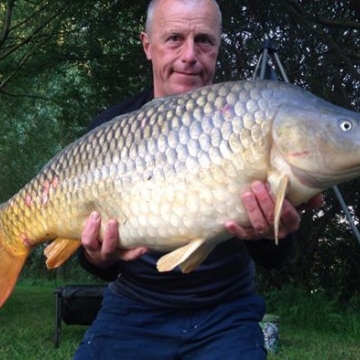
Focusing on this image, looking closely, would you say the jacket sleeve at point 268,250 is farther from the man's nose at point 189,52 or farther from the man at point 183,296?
the man's nose at point 189,52

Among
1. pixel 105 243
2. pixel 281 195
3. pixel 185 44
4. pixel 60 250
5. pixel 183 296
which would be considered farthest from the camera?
pixel 185 44

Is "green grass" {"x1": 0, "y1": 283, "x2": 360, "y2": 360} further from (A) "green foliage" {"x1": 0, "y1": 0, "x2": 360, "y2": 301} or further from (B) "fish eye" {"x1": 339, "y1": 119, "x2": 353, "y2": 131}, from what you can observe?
(B) "fish eye" {"x1": 339, "y1": 119, "x2": 353, "y2": 131}

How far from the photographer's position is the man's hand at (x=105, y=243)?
5.39ft

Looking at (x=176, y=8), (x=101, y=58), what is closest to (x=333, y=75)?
(x=101, y=58)

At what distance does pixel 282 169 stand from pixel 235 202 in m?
0.11

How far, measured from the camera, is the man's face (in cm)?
201

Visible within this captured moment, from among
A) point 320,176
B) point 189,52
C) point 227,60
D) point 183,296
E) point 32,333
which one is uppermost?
point 189,52

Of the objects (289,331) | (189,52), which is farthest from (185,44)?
(289,331)

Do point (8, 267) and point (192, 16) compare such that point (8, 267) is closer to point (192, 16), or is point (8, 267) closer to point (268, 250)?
point (268, 250)

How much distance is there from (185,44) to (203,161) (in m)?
0.62

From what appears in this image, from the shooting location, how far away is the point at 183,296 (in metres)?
1.92

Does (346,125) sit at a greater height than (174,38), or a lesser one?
lesser

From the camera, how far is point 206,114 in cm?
150

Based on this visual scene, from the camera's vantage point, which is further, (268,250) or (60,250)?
(268,250)
